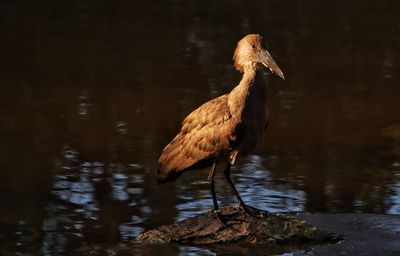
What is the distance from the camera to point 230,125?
22.2 ft

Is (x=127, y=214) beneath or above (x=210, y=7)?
beneath

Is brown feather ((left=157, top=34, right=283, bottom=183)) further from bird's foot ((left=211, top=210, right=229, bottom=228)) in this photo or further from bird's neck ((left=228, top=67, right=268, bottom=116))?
bird's foot ((left=211, top=210, right=229, bottom=228))

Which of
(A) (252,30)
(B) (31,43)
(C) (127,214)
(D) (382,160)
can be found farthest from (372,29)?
(C) (127,214)

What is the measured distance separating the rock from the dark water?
112 mm

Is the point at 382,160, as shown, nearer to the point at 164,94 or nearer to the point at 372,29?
the point at 164,94

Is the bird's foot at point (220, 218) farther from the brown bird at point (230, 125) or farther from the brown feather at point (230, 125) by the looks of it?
the brown feather at point (230, 125)

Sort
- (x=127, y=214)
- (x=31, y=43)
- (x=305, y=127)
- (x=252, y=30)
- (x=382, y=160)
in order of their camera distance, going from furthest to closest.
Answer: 1. (x=252, y=30)
2. (x=31, y=43)
3. (x=305, y=127)
4. (x=382, y=160)
5. (x=127, y=214)

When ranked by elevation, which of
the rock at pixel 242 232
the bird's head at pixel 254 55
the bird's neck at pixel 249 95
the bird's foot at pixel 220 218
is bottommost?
the rock at pixel 242 232

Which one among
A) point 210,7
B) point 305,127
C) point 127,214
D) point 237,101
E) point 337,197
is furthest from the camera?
point 210,7

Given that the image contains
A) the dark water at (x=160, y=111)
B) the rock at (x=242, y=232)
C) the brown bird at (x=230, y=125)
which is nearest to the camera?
the brown bird at (x=230, y=125)

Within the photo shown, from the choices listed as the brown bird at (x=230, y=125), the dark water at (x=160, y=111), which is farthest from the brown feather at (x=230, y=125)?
the dark water at (x=160, y=111)

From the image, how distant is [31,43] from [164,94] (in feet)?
11.6

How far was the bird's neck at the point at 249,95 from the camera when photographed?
6766mm

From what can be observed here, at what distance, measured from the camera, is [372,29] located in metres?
16.5
